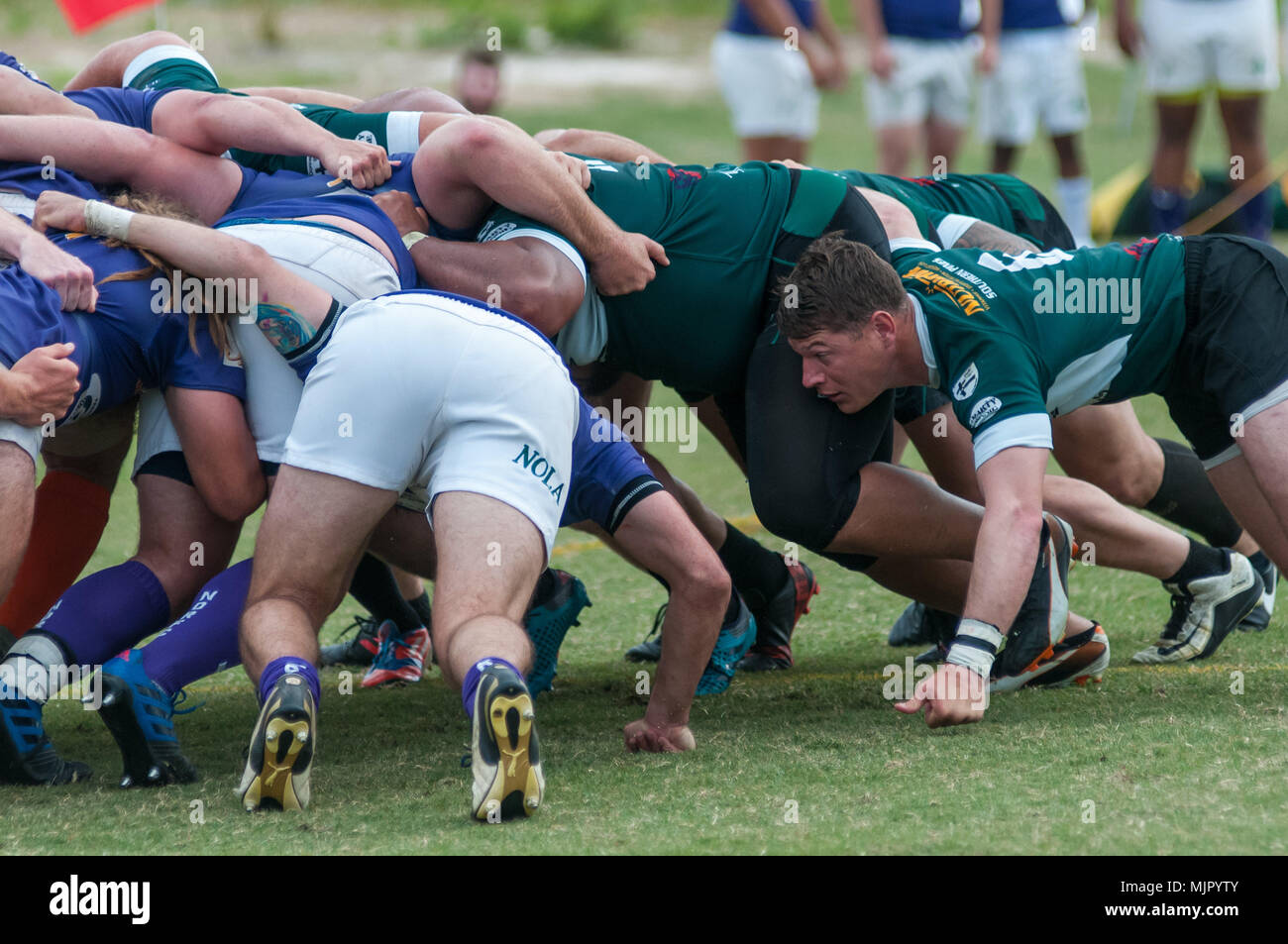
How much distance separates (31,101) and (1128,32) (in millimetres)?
5879

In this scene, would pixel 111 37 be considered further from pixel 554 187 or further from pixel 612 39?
pixel 554 187

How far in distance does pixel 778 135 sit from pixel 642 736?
5.68 meters

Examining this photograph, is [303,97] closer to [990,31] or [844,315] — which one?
[844,315]

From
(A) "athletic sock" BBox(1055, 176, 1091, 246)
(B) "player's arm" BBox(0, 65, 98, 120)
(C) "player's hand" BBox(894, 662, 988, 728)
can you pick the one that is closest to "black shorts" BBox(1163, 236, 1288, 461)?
(C) "player's hand" BBox(894, 662, 988, 728)

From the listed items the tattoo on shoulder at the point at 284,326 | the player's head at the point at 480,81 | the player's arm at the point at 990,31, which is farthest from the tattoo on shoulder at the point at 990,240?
the player's head at the point at 480,81

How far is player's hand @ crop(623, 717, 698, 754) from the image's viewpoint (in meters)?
2.96

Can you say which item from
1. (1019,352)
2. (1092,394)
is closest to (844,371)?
(1019,352)

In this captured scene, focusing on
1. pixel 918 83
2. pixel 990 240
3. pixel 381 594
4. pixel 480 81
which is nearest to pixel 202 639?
pixel 381 594

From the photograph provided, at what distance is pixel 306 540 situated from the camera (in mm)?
2713

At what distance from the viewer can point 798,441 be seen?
10.4ft

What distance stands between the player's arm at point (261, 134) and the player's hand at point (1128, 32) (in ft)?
18.0

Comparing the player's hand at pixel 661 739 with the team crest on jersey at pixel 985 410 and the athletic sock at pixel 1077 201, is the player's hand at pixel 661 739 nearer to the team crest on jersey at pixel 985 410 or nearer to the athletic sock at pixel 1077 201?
the team crest on jersey at pixel 985 410

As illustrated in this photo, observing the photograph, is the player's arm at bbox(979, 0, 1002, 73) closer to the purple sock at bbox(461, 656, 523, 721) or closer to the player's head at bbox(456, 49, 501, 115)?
the player's head at bbox(456, 49, 501, 115)

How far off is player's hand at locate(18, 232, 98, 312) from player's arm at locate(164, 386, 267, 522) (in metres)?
0.24
